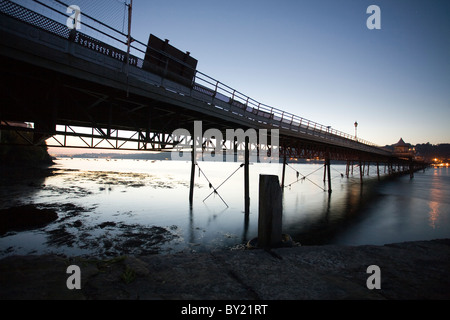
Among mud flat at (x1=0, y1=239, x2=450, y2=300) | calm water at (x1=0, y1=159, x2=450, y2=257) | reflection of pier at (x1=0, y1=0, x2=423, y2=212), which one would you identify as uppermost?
reflection of pier at (x1=0, y1=0, x2=423, y2=212)

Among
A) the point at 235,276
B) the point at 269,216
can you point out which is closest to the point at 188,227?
the point at 269,216

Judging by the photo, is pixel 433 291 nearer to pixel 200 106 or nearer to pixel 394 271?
pixel 394 271

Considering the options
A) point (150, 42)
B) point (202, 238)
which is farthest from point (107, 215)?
point (150, 42)

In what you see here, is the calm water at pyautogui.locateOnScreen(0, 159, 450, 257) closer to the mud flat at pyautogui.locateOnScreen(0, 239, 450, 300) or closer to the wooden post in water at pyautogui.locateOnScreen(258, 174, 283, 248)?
the wooden post in water at pyautogui.locateOnScreen(258, 174, 283, 248)

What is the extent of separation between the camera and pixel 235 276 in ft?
10.9

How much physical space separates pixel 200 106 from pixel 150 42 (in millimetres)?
3654

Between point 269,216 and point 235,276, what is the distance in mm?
1976

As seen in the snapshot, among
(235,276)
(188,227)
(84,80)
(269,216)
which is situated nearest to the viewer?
(235,276)

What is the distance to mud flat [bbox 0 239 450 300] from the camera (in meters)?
2.72

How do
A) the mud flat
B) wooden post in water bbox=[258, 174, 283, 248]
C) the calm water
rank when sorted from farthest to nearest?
the calm water
wooden post in water bbox=[258, 174, 283, 248]
the mud flat

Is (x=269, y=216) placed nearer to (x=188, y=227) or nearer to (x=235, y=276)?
(x=235, y=276)

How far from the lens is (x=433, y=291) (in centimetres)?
296

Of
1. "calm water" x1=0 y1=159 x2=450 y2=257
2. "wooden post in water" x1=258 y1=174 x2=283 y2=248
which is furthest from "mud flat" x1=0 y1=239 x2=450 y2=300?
"calm water" x1=0 y1=159 x2=450 y2=257

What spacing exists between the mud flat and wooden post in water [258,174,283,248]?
64 centimetres
